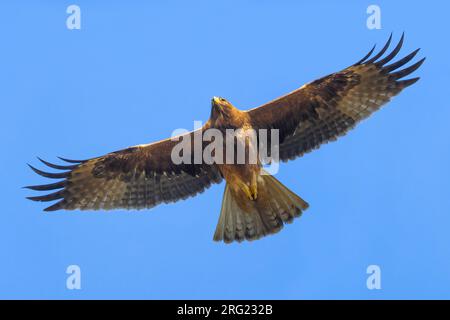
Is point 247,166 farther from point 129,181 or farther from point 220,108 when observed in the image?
point 129,181

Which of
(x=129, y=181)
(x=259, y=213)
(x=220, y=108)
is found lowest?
(x=259, y=213)

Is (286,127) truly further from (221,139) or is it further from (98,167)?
(98,167)

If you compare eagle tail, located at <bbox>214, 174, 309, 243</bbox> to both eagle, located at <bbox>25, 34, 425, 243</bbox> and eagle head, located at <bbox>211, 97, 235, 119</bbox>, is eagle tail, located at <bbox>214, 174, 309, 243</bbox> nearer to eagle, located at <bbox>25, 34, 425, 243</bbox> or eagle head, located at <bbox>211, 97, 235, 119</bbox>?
eagle, located at <bbox>25, 34, 425, 243</bbox>

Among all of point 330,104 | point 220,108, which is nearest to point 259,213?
point 220,108

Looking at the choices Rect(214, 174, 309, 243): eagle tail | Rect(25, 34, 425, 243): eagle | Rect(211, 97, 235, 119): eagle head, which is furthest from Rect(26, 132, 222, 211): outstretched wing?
Rect(211, 97, 235, 119): eagle head

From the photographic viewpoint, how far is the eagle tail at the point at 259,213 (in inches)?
552

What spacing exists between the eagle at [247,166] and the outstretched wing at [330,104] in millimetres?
16

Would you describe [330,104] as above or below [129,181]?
above

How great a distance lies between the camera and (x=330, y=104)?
47.1ft

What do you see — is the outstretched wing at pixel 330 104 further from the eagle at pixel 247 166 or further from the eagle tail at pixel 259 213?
the eagle tail at pixel 259 213

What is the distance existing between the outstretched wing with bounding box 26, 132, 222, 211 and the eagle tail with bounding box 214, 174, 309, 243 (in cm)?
72

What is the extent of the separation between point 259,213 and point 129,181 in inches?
93.8

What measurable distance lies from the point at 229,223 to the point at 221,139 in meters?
1.44

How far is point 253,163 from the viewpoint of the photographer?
13828 millimetres
